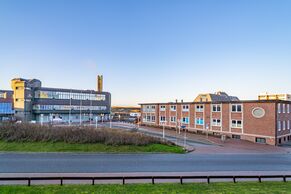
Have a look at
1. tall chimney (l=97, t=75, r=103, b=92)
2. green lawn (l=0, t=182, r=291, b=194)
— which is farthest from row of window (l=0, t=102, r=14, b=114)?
green lawn (l=0, t=182, r=291, b=194)

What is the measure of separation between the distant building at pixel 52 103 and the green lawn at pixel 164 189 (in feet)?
180

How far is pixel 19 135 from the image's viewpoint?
98.2ft

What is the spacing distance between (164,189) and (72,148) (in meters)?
18.1

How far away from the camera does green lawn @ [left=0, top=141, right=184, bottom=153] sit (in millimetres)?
27219

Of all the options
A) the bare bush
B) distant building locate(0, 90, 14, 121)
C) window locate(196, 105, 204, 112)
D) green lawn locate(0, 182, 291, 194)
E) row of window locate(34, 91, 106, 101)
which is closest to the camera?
green lawn locate(0, 182, 291, 194)

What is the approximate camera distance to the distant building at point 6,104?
76.8 metres

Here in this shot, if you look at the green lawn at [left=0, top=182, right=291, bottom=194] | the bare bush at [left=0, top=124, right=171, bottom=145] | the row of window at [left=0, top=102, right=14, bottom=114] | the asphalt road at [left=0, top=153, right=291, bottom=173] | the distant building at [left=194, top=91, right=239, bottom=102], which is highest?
the distant building at [left=194, top=91, right=239, bottom=102]

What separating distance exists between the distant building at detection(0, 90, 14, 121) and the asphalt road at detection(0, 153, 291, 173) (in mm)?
63002

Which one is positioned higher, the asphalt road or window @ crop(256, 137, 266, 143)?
the asphalt road

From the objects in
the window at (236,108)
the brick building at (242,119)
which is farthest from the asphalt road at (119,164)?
the window at (236,108)

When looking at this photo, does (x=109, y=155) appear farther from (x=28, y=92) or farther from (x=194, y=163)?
(x=28, y=92)

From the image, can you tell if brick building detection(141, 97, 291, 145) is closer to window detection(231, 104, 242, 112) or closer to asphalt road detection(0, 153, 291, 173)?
window detection(231, 104, 242, 112)

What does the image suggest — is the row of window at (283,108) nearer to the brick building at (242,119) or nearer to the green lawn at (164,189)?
the brick building at (242,119)

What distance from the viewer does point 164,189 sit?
13.7m
